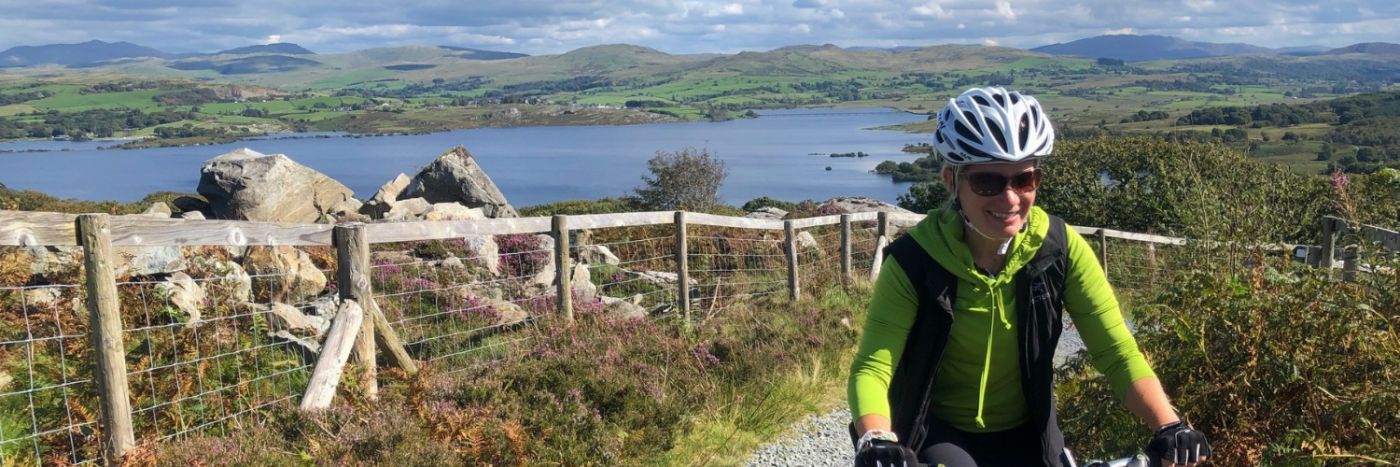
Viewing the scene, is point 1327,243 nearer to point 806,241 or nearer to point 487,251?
point 806,241

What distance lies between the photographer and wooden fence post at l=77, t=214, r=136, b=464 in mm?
4793

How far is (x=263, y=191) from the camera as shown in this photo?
1714cm

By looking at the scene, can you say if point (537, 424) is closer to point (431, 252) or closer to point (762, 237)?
point (431, 252)

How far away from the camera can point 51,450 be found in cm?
500

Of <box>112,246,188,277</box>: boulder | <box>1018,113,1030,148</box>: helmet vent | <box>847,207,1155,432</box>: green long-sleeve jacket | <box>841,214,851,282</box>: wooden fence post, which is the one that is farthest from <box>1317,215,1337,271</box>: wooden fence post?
<box>112,246,188,277</box>: boulder

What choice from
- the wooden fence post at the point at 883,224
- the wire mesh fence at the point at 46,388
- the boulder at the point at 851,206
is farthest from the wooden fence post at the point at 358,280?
the boulder at the point at 851,206

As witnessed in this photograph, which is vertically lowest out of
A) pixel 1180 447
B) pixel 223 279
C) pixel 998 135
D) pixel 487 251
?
pixel 487 251

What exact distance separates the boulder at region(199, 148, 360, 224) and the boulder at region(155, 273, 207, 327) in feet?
31.2

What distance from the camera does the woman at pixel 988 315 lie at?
2.65 meters

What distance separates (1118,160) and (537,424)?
2481 cm

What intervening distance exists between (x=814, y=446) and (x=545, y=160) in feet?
274

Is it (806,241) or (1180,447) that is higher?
(1180,447)

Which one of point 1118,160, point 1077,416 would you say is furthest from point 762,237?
point 1118,160

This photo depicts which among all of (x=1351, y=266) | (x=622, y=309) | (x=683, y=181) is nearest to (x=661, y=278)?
(x=622, y=309)
